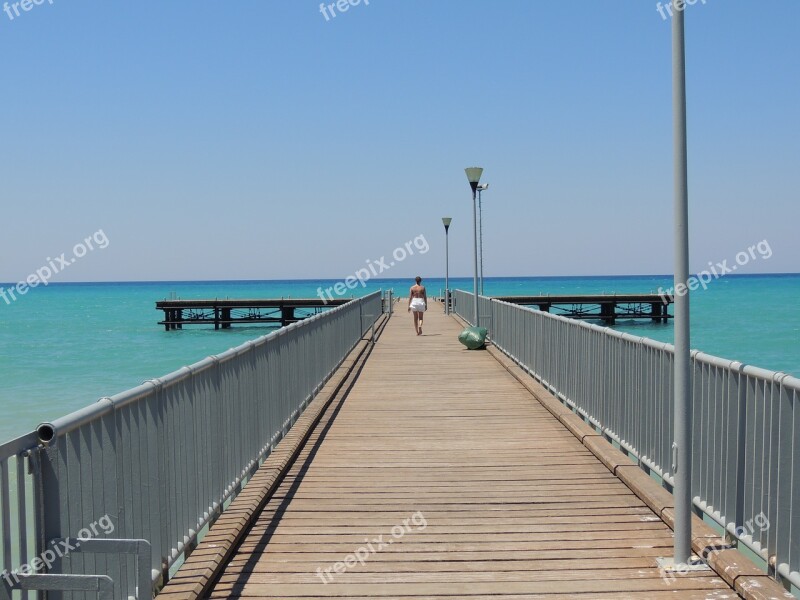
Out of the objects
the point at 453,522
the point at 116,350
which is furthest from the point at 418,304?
the point at 116,350

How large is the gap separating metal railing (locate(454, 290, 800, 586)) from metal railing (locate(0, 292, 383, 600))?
10.5 feet

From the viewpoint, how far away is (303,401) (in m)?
10.6

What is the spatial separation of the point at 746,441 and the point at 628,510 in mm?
1481

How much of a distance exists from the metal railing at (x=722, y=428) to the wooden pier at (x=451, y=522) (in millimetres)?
198

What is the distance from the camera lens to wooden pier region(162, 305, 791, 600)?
4.71 metres

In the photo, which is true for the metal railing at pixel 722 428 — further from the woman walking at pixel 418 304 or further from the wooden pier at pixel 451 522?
the woman walking at pixel 418 304

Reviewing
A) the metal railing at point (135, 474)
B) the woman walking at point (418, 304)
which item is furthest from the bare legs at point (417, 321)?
the metal railing at point (135, 474)

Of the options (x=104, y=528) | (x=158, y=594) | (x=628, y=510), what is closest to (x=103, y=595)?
(x=104, y=528)

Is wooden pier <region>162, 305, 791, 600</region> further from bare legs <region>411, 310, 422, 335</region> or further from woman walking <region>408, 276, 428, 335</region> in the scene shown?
bare legs <region>411, 310, 422, 335</region>

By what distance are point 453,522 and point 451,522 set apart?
14 mm

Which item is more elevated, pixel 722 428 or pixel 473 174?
pixel 473 174

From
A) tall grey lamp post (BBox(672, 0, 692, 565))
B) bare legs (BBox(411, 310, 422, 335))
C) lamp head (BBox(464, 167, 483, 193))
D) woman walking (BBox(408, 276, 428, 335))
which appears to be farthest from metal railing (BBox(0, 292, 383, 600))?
bare legs (BBox(411, 310, 422, 335))

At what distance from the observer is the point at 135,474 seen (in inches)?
171

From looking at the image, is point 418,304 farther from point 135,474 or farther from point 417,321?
point 135,474
